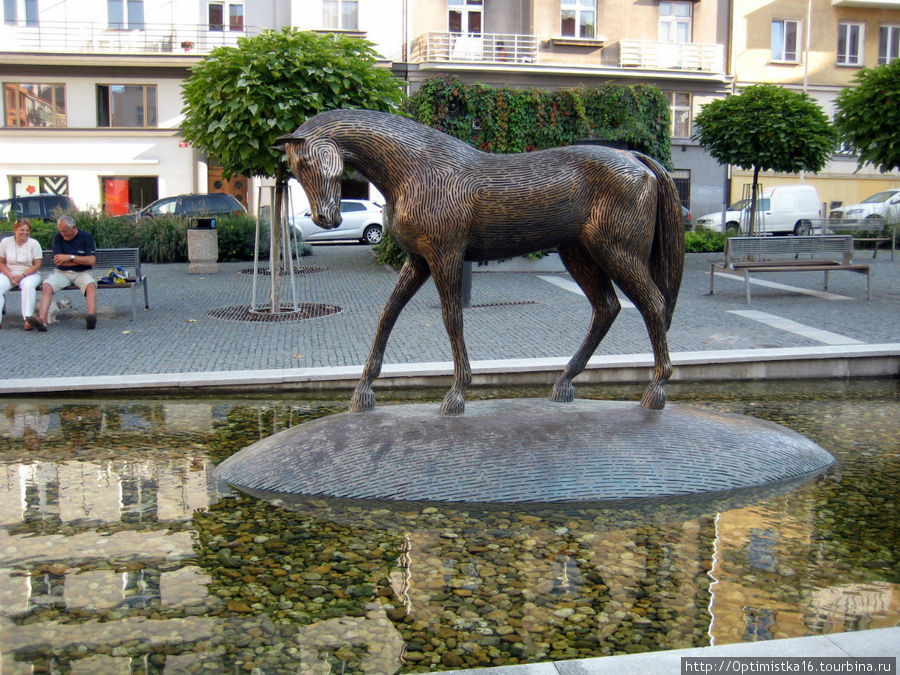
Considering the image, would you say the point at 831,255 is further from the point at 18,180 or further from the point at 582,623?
the point at 18,180

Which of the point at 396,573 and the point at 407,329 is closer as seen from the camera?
the point at 396,573

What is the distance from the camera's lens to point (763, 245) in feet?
45.5

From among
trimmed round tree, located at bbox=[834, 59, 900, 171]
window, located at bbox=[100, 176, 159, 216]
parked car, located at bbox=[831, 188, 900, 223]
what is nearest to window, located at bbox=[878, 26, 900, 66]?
parked car, located at bbox=[831, 188, 900, 223]

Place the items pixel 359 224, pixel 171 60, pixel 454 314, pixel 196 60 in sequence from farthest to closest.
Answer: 1. pixel 171 60
2. pixel 196 60
3. pixel 359 224
4. pixel 454 314

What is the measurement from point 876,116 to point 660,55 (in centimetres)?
2033

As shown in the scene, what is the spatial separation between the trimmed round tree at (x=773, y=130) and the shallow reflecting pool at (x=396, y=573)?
16.2 m

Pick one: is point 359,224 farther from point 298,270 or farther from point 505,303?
point 505,303

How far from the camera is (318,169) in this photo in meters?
4.41

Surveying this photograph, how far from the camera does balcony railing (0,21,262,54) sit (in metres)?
30.5

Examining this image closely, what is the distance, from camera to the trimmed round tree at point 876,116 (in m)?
12.7

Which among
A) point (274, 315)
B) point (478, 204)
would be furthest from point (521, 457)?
point (274, 315)

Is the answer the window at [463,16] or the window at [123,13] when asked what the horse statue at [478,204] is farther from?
the window at [123,13]

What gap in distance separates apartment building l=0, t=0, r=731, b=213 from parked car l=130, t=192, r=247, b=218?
728 cm

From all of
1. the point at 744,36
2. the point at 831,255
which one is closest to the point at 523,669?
the point at 831,255
